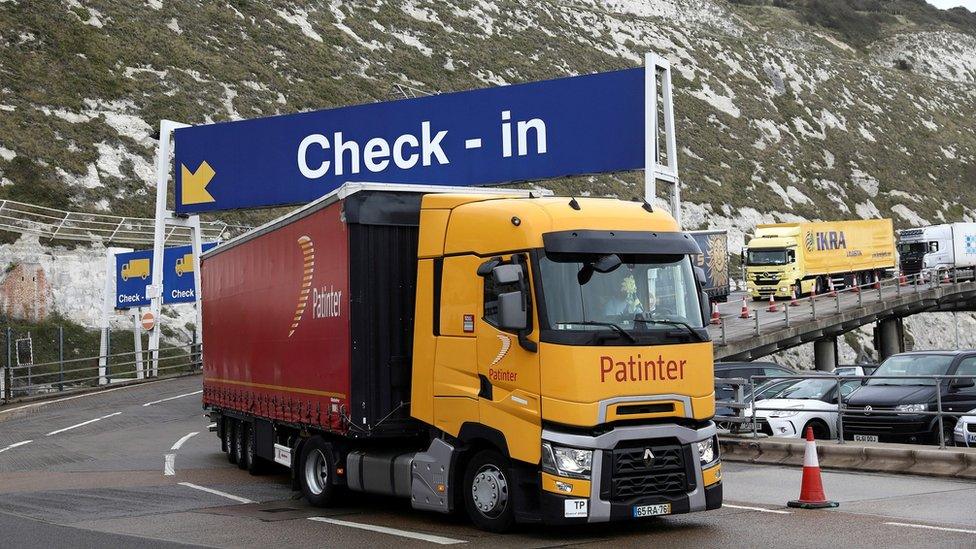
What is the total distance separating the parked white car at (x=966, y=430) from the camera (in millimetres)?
16469

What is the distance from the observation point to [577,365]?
33.4ft

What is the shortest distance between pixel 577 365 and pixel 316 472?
15.2 ft

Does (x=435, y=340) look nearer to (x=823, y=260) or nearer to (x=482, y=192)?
(x=482, y=192)

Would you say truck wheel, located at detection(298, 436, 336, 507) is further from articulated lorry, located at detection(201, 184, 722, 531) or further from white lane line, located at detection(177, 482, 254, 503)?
white lane line, located at detection(177, 482, 254, 503)

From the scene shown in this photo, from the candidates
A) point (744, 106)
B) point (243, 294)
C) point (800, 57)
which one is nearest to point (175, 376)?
point (243, 294)

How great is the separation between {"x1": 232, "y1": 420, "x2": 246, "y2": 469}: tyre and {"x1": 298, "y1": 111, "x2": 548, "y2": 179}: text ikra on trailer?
345 inches

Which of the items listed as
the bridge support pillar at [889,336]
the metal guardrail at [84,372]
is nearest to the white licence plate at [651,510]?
the metal guardrail at [84,372]

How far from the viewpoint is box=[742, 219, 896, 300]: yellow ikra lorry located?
54812 millimetres

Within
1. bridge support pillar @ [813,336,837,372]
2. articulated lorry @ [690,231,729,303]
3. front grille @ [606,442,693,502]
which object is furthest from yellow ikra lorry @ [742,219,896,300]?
front grille @ [606,442,693,502]

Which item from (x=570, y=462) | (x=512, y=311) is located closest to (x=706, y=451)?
(x=570, y=462)

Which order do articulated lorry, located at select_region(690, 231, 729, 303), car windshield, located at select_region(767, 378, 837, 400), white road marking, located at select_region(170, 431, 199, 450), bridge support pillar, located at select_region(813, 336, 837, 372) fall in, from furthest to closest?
1. articulated lorry, located at select_region(690, 231, 729, 303)
2. bridge support pillar, located at select_region(813, 336, 837, 372)
3. white road marking, located at select_region(170, 431, 199, 450)
4. car windshield, located at select_region(767, 378, 837, 400)

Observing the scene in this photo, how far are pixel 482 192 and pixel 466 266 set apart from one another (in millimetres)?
1319

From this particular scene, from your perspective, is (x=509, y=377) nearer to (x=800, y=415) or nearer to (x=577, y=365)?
(x=577, y=365)

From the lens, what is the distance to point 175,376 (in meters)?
39.8
